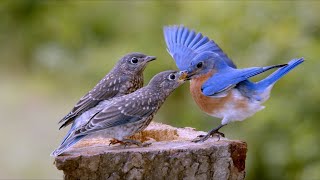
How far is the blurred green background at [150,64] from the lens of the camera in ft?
26.2

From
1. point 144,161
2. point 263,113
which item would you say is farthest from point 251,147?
point 144,161

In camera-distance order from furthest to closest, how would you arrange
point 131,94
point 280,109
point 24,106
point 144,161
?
point 24,106 → point 280,109 → point 131,94 → point 144,161

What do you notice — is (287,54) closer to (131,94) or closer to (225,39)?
(225,39)

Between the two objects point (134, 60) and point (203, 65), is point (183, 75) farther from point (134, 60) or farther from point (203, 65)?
point (134, 60)

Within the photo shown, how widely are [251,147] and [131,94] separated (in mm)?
2843

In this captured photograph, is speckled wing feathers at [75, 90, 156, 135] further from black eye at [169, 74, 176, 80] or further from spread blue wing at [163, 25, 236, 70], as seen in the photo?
spread blue wing at [163, 25, 236, 70]

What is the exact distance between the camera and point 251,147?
320 inches

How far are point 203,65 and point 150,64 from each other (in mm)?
3487

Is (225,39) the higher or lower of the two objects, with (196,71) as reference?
higher

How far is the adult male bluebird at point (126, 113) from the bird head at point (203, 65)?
0.20 feet

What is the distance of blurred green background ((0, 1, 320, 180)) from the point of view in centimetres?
797

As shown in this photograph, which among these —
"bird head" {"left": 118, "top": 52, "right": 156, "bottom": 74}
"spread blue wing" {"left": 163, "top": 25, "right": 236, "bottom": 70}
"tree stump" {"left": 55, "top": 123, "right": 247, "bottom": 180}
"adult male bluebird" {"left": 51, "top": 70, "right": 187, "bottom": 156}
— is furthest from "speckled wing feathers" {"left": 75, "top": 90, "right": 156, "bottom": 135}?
"spread blue wing" {"left": 163, "top": 25, "right": 236, "bottom": 70}

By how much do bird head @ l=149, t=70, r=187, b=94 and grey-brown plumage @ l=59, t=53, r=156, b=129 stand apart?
235 mm

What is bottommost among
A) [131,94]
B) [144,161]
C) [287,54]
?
[144,161]
